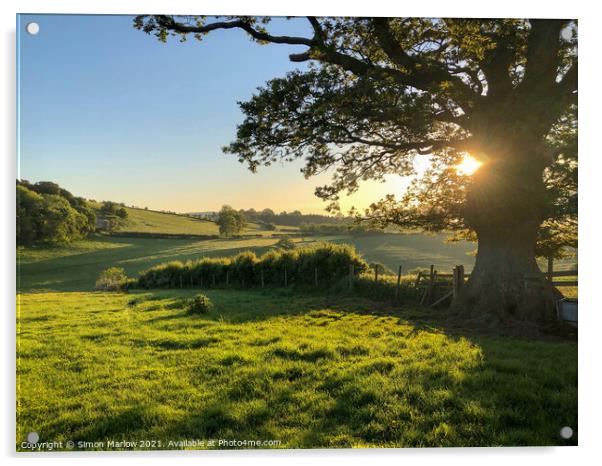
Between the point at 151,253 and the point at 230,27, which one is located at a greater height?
the point at 230,27

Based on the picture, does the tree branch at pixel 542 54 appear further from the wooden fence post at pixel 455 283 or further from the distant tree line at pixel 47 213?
the distant tree line at pixel 47 213

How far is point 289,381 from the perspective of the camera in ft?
14.2

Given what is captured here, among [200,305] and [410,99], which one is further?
[200,305]

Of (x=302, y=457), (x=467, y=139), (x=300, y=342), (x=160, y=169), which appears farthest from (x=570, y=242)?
(x=160, y=169)

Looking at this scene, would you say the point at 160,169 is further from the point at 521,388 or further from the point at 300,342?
the point at 521,388

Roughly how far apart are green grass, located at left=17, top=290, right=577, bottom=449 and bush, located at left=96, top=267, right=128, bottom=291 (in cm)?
50

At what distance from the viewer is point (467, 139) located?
6023 millimetres

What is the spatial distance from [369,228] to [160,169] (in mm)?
3484

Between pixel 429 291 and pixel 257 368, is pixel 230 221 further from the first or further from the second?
pixel 429 291

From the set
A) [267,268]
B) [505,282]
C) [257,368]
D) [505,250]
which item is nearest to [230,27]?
[267,268]

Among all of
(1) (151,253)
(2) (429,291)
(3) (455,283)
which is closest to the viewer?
(1) (151,253)

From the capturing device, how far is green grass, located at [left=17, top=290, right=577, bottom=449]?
12.5ft

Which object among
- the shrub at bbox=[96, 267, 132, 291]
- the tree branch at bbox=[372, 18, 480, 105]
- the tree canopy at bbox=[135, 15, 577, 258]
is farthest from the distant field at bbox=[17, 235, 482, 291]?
the tree branch at bbox=[372, 18, 480, 105]
